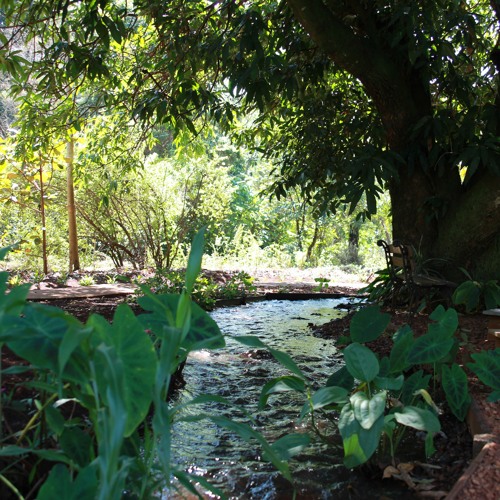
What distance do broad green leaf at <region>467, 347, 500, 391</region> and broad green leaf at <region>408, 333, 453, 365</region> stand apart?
19cm

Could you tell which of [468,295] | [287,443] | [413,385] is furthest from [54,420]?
[468,295]

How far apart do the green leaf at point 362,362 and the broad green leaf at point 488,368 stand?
1.81ft

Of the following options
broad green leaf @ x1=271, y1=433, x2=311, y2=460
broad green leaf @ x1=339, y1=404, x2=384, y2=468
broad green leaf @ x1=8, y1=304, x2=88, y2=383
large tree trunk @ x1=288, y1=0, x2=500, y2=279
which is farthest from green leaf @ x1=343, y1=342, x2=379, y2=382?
large tree trunk @ x1=288, y1=0, x2=500, y2=279

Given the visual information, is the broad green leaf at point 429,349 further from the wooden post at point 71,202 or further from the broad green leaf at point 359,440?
the wooden post at point 71,202

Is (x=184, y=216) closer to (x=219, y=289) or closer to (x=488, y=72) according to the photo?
(x=219, y=289)

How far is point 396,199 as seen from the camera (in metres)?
5.17

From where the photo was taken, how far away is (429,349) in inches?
77.7

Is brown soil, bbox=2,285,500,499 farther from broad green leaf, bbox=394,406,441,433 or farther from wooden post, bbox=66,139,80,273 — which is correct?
wooden post, bbox=66,139,80,273

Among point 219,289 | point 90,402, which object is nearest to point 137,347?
point 90,402

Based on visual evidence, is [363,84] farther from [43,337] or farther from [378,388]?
[43,337]

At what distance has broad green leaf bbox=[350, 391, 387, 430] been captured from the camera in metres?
1.60

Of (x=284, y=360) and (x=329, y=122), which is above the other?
(x=329, y=122)

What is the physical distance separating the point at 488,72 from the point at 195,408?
486 centimetres

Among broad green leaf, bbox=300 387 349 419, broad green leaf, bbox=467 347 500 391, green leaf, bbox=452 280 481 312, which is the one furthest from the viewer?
green leaf, bbox=452 280 481 312
